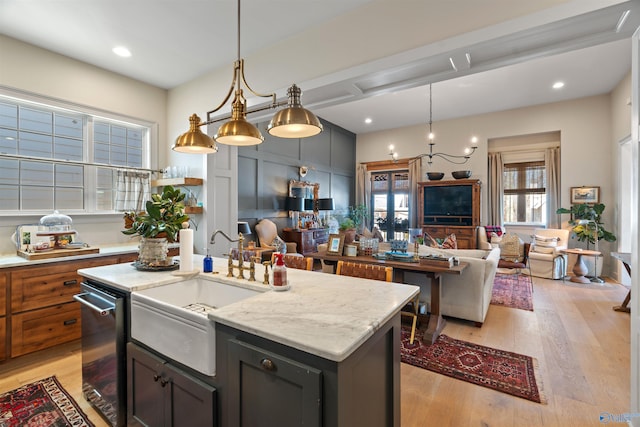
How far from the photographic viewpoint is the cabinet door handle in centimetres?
106

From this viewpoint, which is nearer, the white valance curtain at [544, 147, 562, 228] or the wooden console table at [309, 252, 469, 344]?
the wooden console table at [309, 252, 469, 344]

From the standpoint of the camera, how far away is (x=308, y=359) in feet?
3.33

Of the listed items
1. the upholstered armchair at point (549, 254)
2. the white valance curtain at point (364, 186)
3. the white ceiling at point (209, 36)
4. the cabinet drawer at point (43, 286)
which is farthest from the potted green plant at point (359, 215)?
the cabinet drawer at point (43, 286)

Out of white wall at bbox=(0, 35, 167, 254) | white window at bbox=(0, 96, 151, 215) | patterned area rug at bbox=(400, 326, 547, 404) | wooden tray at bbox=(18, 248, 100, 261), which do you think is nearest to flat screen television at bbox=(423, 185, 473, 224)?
patterned area rug at bbox=(400, 326, 547, 404)

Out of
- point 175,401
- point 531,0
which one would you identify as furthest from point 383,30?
point 175,401

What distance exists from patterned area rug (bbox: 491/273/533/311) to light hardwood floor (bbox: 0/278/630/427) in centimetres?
32

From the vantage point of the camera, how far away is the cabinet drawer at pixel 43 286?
2.60 metres

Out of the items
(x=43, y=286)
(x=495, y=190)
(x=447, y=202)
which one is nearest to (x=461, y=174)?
(x=447, y=202)

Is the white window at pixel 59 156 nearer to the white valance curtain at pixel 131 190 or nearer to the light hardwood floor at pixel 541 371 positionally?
the white valance curtain at pixel 131 190

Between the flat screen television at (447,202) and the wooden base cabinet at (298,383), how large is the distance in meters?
6.40

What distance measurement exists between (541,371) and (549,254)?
4.23 metres

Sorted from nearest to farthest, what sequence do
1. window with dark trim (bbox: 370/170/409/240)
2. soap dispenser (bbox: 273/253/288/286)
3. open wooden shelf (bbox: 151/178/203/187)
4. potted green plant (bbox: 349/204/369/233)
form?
soap dispenser (bbox: 273/253/288/286) → open wooden shelf (bbox: 151/178/203/187) → window with dark trim (bbox: 370/170/409/240) → potted green plant (bbox: 349/204/369/233)

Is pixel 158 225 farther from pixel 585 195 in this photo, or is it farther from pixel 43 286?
pixel 585 195

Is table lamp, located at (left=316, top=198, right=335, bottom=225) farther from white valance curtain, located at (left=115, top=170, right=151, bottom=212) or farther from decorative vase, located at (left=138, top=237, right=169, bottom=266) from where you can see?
decorative vase, located at (left=138, top=237, right=169, bottom=266)
